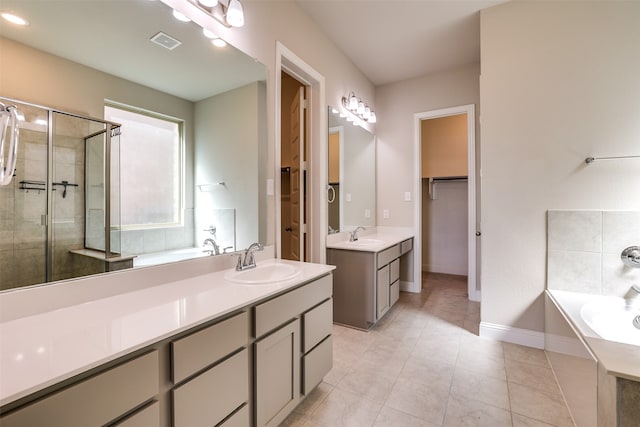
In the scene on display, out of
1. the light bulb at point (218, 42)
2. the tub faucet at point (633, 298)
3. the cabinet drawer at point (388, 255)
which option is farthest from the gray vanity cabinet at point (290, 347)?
the tub faucet at point (633, 298)

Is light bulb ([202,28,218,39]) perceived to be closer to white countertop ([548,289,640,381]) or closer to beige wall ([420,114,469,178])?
white countertop ([548,289,640,381])

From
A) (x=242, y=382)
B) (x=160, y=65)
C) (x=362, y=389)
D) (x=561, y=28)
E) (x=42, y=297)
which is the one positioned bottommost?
(x=362, y=389)

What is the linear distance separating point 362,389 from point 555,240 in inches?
71.1

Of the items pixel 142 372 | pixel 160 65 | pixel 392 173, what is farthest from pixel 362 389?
pixel 392 173

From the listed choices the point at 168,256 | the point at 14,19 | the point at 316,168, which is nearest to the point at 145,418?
the point at 168,256

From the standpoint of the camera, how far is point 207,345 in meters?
0.97

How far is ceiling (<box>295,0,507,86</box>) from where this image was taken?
2.31 meters

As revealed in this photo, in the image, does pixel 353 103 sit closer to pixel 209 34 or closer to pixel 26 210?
pixel 209 34

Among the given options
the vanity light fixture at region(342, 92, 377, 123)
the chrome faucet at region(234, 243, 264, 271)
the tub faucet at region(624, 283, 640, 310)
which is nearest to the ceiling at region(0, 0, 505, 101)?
the vanity light fixture at region(342, 92, 377, 123)

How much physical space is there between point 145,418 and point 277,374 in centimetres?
60

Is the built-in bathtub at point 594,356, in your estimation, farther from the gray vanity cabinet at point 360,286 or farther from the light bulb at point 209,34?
the light bulb at point 209,34

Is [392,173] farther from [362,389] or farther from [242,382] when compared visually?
[242,382]

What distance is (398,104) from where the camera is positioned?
12.0 feet

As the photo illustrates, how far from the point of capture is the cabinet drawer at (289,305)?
1.19 metres
